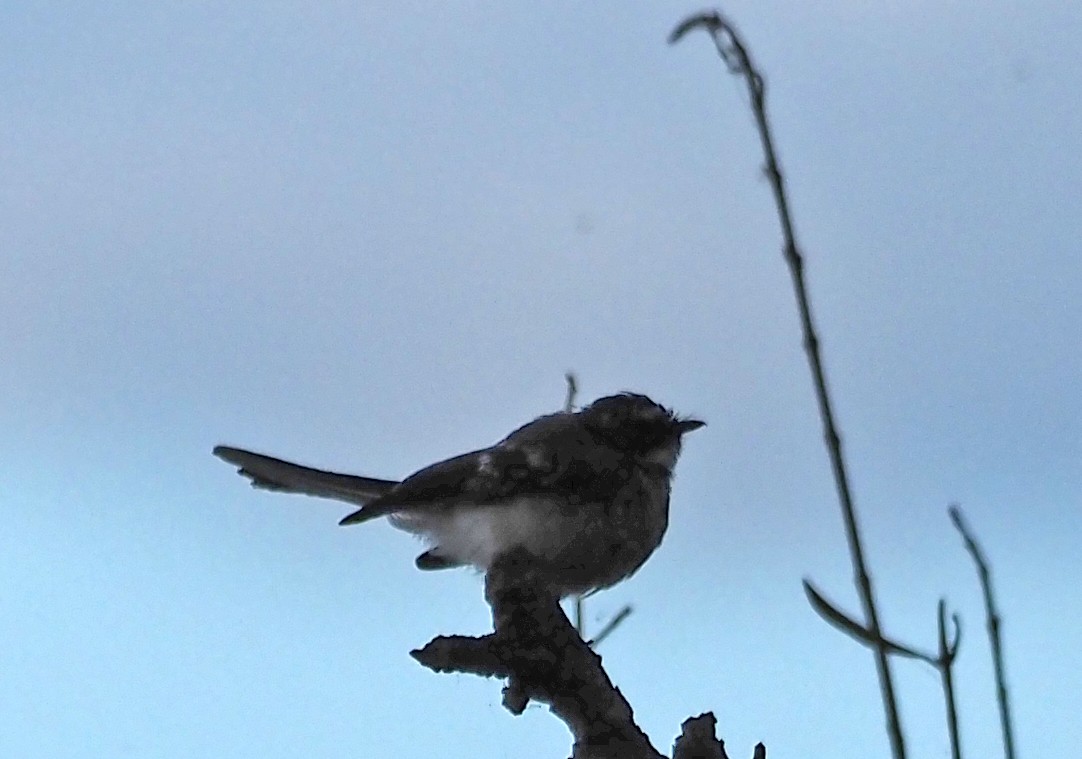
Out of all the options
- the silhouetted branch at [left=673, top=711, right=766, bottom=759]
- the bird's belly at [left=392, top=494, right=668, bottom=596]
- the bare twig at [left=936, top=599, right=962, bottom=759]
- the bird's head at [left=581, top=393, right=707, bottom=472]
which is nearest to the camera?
the bare twig at [left=936, top=599, right=962, bottom=759]

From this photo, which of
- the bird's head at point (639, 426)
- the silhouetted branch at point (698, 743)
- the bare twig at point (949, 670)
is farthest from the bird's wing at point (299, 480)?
the bare twig at point (949, 670)

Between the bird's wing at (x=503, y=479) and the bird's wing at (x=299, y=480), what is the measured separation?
0.16 meters

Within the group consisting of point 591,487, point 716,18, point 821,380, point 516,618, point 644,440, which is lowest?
point 821,380

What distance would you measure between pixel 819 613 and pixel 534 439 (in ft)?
10.7

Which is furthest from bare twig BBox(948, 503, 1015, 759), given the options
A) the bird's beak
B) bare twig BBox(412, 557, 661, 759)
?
the bird's beak

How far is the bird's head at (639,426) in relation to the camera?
A: 18.3 feet

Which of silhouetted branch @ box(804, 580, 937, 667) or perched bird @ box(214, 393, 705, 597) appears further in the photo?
perched bird @ box(214, 393, 705, 597)

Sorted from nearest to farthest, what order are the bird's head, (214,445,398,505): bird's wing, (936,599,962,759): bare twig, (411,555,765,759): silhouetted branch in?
(936,599,962,759): bare twig → (411,555,765,759): silhouetted branch → (214,445,398,505): bird's wing → the bird's head

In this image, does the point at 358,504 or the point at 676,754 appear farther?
the point at 358,504

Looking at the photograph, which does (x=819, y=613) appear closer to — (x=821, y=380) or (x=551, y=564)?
(x=821, y=380)

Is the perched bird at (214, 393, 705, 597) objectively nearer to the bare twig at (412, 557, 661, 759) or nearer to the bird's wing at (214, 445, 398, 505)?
the bird's wing at (214, 445, 398, 505)

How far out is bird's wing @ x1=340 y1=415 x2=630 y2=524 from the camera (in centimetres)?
475

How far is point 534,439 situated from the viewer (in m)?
5.20

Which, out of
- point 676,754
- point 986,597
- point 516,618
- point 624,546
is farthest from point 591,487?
point 986,597
